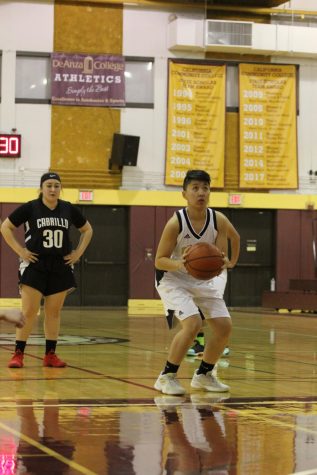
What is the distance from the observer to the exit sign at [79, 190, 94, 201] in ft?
91.7

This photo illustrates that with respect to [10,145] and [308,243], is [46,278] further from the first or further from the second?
[308,243]

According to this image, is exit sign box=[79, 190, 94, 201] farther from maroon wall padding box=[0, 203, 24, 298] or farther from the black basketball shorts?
the black basketball shorts

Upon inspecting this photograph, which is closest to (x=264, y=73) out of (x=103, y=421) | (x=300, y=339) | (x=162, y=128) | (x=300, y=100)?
(x=300, y=100)

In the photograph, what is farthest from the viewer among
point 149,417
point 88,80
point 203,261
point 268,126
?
point 268,126

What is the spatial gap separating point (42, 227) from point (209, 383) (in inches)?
104

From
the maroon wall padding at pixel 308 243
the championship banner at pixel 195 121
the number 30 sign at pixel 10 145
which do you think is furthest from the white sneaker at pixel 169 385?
the maroon wall padding at pixel 308 243

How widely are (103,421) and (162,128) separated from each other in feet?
75.4

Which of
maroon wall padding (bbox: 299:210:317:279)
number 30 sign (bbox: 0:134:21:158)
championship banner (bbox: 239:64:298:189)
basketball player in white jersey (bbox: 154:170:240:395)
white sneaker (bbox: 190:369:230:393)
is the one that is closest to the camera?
basketball player in white jersey (bbox: 154:170:240:395)

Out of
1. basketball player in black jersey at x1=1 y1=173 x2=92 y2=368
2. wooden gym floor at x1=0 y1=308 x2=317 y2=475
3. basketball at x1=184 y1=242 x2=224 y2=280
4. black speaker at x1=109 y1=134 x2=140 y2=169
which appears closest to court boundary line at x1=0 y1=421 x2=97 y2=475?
wooden gym floor at x1=0 y1=308 x2=317 y2=475

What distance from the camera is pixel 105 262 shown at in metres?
28.7

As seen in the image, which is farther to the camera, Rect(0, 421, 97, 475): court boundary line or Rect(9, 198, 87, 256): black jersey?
Rect(9, 198, 87, 256): black jersey

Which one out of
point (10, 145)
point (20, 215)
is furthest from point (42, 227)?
point (10, 145)

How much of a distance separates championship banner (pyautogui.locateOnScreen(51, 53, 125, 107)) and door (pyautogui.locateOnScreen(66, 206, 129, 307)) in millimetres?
3056

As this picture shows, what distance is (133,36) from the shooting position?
28734 mm
